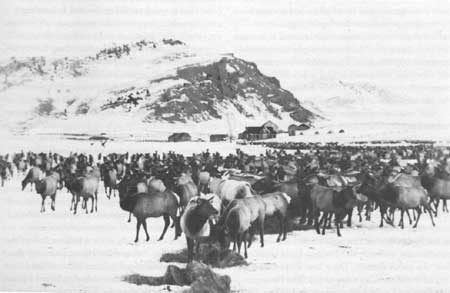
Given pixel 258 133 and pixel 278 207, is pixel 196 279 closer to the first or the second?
pixel 278 207

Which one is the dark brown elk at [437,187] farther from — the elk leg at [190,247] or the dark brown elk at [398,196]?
the elk leg at [190,247]

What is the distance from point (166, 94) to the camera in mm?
132750

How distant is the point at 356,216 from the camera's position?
15039 millimetres

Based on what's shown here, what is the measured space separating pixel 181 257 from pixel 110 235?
2.86 m

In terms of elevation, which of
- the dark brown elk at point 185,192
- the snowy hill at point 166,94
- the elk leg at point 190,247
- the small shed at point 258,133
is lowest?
the small shed at point 258,133

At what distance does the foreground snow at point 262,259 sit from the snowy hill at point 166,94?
8362cm

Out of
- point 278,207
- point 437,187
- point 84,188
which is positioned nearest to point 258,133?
point 84,188


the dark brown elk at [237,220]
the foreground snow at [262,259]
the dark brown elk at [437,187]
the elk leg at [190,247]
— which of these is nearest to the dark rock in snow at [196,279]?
the foreground snow at [262,259]

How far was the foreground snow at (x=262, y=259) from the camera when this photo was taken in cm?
973

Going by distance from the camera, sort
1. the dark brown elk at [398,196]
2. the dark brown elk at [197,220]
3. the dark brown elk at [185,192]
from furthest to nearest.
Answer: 1. the dark brown elk at [185,192]
2. the dark brown elk at [398,196]
3. the dark brown elk at [197,220]

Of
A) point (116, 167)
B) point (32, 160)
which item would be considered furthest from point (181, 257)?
point (32, 160)

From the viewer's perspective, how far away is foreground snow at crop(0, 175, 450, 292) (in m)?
9.73

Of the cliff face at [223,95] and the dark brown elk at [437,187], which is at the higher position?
the cliff face at [223,95]

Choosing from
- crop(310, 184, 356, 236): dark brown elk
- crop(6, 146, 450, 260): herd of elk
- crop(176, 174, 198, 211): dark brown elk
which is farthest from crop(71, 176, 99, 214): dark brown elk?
crop(310, 184, 356, 236): dark brown elk
